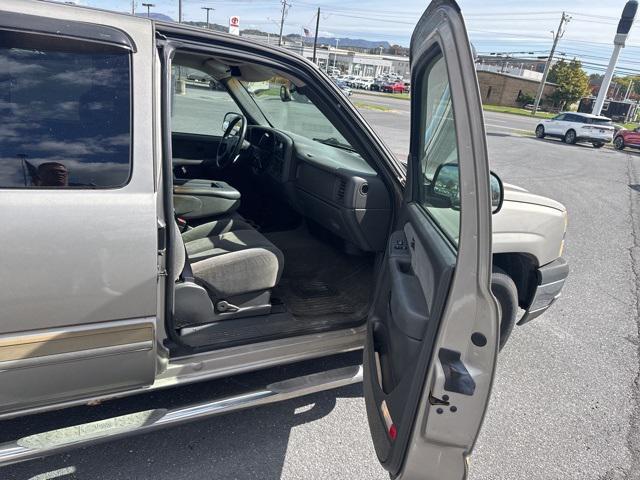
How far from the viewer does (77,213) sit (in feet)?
5.25

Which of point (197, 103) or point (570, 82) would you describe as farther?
point (570, 82)

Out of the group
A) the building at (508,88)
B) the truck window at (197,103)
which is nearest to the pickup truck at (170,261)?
the truck window at (197,103)

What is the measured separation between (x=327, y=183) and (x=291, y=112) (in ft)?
2.78

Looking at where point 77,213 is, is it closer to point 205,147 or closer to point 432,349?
point 432,349

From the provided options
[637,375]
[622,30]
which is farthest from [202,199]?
[622,30]

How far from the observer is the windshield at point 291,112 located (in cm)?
306

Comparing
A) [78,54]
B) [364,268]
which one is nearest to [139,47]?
[78,54]

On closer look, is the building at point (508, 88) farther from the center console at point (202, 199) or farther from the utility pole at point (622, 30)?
the center console at point (202, 199)

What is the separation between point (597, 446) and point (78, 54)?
3123mm

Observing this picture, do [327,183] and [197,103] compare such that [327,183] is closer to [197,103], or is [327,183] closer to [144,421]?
[197,103]

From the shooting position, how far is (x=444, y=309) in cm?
149

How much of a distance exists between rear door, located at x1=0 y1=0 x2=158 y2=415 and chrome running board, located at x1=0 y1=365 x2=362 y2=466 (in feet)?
0.47

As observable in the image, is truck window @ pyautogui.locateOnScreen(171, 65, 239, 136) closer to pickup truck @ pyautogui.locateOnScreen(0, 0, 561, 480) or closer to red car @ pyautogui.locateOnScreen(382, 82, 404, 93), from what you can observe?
pickup truck @ pyautogui.locateOnScreen(0, 0, 561, 480)

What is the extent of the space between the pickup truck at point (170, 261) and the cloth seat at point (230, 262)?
0.4 inches
